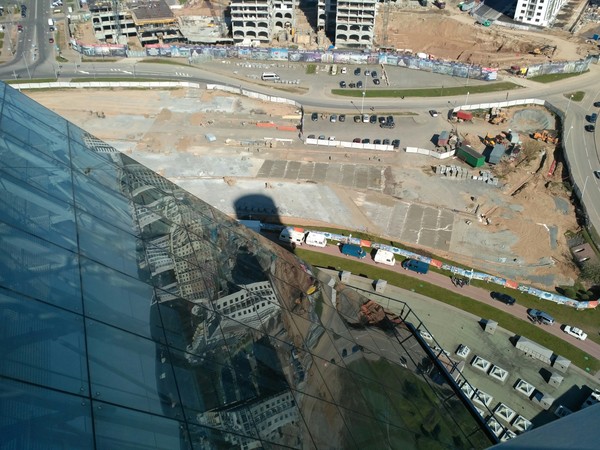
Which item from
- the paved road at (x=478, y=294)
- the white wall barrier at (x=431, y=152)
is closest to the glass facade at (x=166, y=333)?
the paved road at (x=478, y=294)

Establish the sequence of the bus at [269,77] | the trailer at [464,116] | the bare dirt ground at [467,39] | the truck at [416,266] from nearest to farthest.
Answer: the truck at [416,266]
the trailer at [464,116]
the bus at [269,77]
the bare dirt ground at [467,39]

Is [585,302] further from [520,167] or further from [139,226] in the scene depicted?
[139,226]

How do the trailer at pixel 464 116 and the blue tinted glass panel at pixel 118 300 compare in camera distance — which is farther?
the trailer at pixel 464 116

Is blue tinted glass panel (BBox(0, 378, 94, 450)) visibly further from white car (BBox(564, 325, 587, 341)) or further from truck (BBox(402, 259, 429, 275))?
white car (BBox(564, 325, 587, 341))

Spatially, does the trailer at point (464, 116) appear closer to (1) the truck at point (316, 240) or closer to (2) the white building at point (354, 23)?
(2) the white building at point (354, 23)

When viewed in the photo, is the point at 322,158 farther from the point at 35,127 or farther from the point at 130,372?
the point at 130,372

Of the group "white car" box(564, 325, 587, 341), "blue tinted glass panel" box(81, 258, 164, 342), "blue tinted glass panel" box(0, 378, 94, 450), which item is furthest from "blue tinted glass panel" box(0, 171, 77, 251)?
"white car" box(564, 325, 587, 341)
